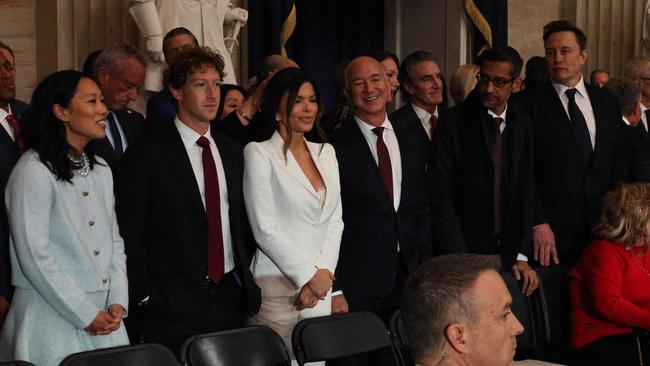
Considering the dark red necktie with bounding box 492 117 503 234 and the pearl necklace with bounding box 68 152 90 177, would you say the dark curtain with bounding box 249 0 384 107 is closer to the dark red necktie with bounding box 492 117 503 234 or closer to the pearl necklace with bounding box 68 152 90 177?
the dark red necktie with bounding box 492 117 503 234

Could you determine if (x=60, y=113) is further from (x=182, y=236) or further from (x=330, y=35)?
(x=330, y=35)

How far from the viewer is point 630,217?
5.29 m

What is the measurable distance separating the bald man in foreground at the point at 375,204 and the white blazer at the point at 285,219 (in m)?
0.28

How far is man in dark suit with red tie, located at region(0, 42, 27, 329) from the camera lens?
425cm

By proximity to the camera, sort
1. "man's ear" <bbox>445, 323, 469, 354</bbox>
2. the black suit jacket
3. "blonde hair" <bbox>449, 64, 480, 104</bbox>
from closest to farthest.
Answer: "man's ear" <bbox>445, 323, 469, 354</bbox>, the black suit jacket, "blonde hair" <bbox>449, 64, 480, 104</bbox>

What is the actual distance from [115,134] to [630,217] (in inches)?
95.5

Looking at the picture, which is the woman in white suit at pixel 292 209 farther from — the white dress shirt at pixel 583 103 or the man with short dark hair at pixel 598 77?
the man with short dark hair at pixel 598 77

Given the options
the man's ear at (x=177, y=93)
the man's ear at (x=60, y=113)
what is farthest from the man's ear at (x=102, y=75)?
the man's ear at (x=60, y=113)

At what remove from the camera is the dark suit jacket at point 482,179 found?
5473 millimetres

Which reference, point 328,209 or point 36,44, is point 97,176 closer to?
point 328,209

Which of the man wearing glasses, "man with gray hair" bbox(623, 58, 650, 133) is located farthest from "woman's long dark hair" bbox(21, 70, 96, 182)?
"man with gray hair" bbox(623, 58, 650, 133)

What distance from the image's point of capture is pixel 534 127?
5918mm

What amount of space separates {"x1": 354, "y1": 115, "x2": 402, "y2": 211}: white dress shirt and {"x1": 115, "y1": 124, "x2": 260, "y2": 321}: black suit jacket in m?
1.04

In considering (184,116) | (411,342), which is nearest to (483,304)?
(411,342)
